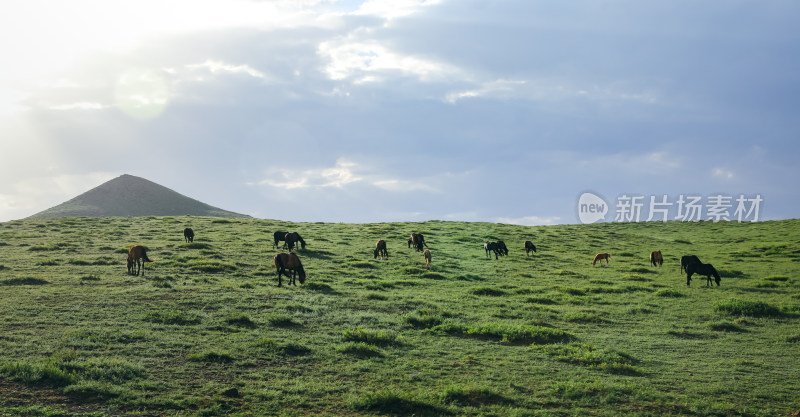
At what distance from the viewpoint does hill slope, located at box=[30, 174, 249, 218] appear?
4906 inches

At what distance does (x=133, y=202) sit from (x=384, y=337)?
462 ft

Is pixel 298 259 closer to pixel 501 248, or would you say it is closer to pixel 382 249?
pixel 382 249

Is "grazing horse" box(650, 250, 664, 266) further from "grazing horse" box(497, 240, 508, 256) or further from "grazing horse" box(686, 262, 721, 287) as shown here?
"grazing horse" box(497, 240, 508, 256)

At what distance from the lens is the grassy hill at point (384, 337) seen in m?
11.1

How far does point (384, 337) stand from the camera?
1583 cm

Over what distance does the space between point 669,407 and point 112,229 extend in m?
50.3

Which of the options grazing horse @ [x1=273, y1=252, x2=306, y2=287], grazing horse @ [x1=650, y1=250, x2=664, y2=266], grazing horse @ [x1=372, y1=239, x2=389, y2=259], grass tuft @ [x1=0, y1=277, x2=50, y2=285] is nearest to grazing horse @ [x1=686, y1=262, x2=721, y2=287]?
grazing horse @ [x1=650, y1=250, x2=664, y2=266]

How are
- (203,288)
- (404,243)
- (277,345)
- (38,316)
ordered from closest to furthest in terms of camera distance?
(277,345) → (38,316) → (203,288) → (404,243)

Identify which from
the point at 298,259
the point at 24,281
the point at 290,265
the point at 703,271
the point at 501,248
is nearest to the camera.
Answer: the point at 24,281

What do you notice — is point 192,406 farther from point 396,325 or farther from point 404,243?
point 404,243

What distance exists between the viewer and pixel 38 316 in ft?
55.5

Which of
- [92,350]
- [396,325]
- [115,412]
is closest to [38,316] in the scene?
[92,350]

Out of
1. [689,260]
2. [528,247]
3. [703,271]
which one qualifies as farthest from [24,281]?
[689,260]

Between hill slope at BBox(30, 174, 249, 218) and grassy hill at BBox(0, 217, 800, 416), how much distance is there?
101793 mm
